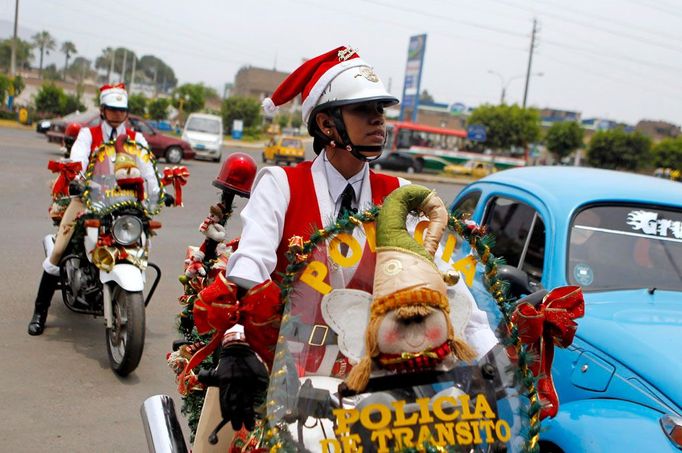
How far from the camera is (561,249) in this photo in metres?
3.82

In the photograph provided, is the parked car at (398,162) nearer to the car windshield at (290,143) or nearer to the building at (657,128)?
the car windshield at (290,143)

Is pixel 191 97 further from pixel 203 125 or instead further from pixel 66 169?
pixel 66 169

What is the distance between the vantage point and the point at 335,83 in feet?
8.17

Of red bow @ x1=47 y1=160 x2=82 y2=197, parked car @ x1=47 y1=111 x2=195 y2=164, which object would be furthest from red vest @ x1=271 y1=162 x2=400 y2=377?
parked car @ x1=47 y1=111 x2=195 y2=164

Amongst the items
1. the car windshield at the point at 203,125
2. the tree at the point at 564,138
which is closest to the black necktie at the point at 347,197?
the car windshield at the point at 203,125

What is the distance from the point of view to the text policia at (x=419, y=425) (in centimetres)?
180

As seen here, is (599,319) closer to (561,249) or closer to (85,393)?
(561,249)

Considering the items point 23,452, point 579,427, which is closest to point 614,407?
point 579,427

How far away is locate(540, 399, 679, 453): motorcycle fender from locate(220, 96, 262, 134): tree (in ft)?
205

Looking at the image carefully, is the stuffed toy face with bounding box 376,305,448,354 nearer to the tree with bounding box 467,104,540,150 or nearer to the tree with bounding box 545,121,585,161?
the tree with bounding box 467,104,540,150

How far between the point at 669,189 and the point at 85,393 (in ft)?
12.9

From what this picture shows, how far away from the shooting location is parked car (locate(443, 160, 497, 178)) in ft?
140

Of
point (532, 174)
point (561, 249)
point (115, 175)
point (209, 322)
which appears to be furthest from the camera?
point (115, 175)

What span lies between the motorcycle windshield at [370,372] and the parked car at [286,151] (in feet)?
99.3
